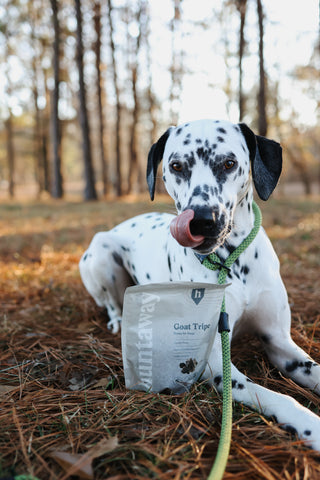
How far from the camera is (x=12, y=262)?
6.20 meters

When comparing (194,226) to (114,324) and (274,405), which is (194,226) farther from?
(114,324)

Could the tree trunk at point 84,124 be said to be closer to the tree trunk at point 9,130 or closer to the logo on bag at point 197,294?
the tree trunk at point 9,130

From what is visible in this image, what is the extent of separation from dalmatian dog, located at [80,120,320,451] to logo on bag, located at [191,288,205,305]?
0.69ft

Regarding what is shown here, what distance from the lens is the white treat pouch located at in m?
2.09

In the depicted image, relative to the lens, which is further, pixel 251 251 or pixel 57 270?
pixel 57 270

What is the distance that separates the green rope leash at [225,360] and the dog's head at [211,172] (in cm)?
20

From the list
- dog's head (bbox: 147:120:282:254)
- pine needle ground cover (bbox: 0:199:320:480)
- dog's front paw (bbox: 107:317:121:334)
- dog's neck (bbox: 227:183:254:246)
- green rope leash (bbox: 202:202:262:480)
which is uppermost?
dog's head (bbox: 147:120:282:254)

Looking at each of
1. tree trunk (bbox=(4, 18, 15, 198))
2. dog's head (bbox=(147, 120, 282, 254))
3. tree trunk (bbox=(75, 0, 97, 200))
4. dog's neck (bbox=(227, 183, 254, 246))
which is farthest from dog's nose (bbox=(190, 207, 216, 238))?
tree trunk (bbox=(4, 18, 15, 198))

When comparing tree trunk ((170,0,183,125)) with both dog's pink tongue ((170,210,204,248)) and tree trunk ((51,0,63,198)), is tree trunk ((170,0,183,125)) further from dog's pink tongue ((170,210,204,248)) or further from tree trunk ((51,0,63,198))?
dog's pink tongue ((170,210,204,248))

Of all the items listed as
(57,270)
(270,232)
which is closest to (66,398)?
(57,270)

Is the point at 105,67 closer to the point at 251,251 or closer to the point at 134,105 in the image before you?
the point at 134,105

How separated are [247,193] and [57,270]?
3.77m

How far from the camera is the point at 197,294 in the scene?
2.08 metres

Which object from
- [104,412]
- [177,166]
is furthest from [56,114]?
[104,412]
